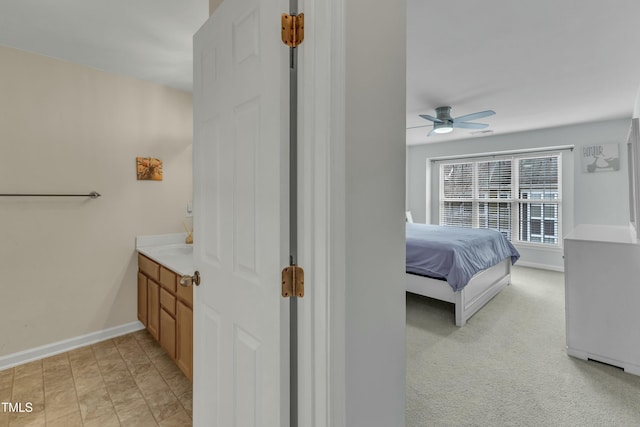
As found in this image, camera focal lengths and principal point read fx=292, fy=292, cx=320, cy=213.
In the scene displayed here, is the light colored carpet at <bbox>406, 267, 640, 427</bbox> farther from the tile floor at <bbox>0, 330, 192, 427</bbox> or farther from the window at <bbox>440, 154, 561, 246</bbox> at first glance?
the window at <bbox>440, 154, 561, 246</bbox>

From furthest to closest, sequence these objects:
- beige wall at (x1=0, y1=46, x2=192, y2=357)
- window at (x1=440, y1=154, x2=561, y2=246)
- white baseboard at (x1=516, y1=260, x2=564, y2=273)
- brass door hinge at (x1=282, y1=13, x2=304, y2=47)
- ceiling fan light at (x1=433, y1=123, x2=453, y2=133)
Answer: window at (x1=440, y1=154, x2=561, y2=246)
white baseboard at (x1=516, y1=260, x2=564, y2=273)
ceiling fan light at (x1=433, y1=123, x2=453, y2=133)
beige wall at (x1=0, y1=46, x2=192, y2=357)
brass door hinge at (x1=282, y1=13, x2=304, y2=47)

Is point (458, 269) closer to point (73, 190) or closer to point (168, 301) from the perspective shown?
point (168, 301)

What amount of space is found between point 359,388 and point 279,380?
25 centimetres

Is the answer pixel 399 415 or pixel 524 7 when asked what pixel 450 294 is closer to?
pixel 399 415

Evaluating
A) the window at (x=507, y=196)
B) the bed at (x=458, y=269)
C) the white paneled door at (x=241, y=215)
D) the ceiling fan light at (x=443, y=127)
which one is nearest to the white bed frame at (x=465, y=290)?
the bed at (x=458, y=269)

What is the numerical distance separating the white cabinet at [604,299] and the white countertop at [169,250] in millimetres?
2928

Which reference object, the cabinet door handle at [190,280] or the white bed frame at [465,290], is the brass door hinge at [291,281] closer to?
the cabinet door handle at [190,280]

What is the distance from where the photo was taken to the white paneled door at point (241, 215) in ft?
2.89

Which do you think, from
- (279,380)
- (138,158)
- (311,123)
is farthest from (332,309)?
(138,158)

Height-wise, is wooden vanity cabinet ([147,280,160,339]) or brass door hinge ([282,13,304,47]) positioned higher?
brass door hinge ([282,13,304,47])

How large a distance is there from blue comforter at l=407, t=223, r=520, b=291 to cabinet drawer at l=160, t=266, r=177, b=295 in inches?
93.4

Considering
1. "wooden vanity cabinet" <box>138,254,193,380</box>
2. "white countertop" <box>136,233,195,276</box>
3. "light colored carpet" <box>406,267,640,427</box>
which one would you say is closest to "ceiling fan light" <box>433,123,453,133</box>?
"light colored carpet" <box>406,267,640,427</box>

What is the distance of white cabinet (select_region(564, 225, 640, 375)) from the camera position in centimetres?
213

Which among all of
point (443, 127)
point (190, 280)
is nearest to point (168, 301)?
point (190, 280)
